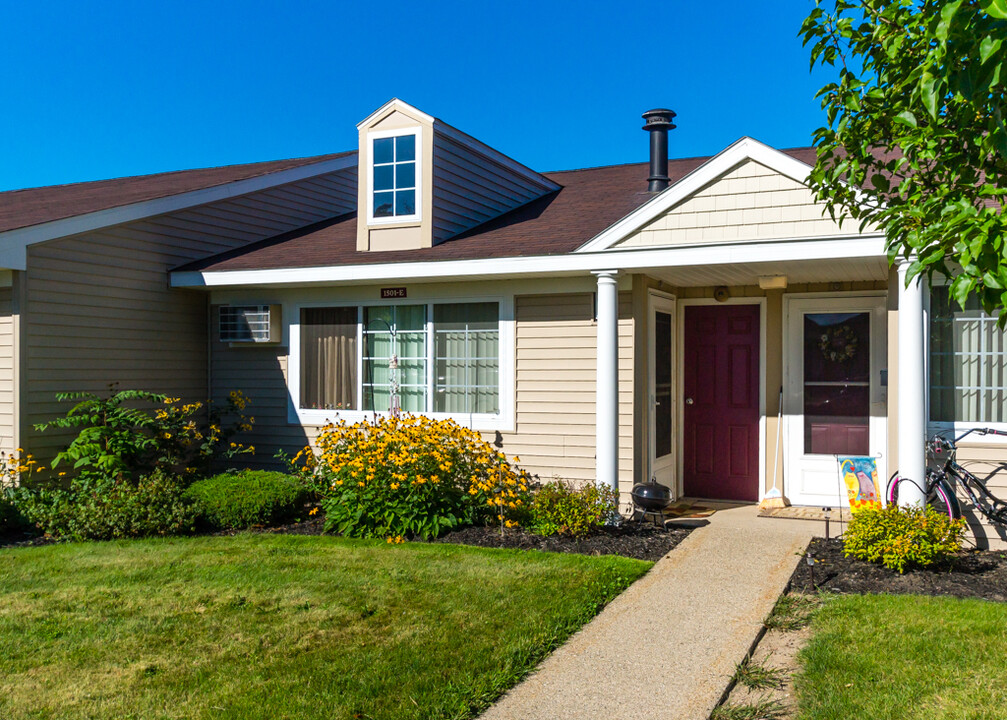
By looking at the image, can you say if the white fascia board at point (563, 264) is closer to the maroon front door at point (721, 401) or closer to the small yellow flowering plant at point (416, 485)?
the small yellow flowering plant at point (416, 485)

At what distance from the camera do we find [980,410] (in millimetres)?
7219

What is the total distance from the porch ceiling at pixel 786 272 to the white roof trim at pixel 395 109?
322 cm

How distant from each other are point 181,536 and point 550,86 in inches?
696

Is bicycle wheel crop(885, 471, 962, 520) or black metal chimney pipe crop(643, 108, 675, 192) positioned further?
black metal chimney pipe crop(643, 108, 675, 192)

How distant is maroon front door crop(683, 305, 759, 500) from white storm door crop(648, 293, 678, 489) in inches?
10.5

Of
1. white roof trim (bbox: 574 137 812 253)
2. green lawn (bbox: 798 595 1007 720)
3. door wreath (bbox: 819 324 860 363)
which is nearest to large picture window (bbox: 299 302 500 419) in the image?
white roof trim (bbox: 574 137 812 253)

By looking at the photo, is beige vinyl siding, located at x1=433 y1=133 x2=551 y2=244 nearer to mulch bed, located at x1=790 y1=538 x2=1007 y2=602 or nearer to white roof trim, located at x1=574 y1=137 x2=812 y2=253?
white roof trim, located at x1=574 y1=137 x2=812 y2=253

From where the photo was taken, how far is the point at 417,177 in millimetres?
9516

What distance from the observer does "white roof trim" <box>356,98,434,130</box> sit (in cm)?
950

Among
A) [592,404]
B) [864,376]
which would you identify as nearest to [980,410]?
[864,376]

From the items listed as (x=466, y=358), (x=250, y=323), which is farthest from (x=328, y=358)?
(x=466, y=358)

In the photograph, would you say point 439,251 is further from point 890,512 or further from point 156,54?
point 156,54

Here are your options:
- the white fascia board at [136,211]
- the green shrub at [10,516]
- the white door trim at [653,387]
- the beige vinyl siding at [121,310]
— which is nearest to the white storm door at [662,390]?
the white door trim at [653,387]

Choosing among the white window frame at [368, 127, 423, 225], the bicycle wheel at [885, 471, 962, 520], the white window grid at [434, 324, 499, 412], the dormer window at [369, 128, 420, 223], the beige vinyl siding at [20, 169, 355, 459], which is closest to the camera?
the bicycle wheel at [885, 471, 962, 520]
